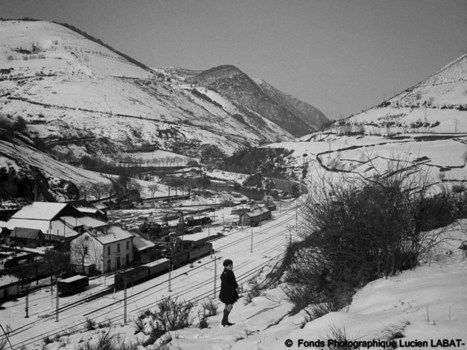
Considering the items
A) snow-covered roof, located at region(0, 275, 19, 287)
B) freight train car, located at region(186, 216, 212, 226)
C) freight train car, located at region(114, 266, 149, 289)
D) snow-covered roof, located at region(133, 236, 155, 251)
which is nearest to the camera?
snow-covered roof, located at region(0, 275, 19, 287)

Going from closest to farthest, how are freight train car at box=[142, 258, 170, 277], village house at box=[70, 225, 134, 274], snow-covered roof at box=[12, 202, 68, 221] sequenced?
1. freight train car at box=[142, 258, 170, 277]
2. village house at box=[70, 225, 134, 274]
3. snow-covered roof at box=[12, 202, 68, 221]

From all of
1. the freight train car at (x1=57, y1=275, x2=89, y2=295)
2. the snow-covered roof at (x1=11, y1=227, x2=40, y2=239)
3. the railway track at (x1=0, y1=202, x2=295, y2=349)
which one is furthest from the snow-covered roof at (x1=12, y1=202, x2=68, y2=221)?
the railway track at (x1=0, y1=202, x2=295, y2=349)

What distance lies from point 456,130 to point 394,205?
91.5 metres

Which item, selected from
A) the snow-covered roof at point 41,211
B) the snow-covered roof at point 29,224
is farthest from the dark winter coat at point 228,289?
the snow-covered roof at point 41,211

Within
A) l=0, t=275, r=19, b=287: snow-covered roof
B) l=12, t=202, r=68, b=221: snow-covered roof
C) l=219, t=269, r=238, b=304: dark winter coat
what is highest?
l=219, t=269, r=238, b=304: dark winter coat

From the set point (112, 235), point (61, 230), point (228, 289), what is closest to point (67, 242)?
point (61, 230)

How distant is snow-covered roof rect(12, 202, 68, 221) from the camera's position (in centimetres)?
4160

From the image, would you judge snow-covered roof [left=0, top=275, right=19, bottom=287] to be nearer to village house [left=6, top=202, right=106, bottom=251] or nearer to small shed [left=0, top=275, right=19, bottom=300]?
small shed [left=0, top=275, right=19, bottom=300]

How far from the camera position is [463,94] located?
110438 millimetres

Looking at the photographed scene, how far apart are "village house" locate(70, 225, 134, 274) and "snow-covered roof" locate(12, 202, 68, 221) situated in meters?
11.3

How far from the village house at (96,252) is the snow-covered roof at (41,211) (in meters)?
11.3

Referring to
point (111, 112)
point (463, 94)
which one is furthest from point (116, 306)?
point (111, 112)

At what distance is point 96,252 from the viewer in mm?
31516

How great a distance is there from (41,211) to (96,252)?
49.9 ft
